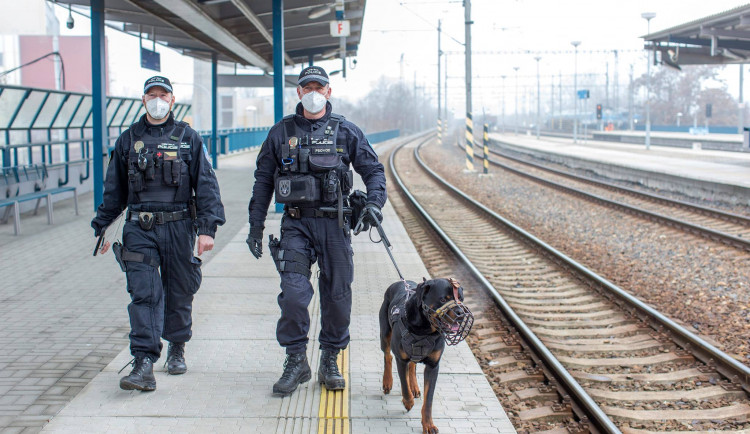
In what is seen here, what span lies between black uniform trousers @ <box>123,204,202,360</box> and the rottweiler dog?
1.38 meters

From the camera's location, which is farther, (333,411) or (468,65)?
(468,65)

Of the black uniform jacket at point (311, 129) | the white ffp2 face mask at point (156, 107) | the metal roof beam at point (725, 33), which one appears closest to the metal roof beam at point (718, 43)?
the metal roof beam at point (725, 33)

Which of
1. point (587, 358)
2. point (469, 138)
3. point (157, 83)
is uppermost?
point (469, 138)

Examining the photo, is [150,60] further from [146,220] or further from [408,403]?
[408,403]

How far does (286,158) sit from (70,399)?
2.03 metres

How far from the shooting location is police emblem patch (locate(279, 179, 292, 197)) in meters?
5.02

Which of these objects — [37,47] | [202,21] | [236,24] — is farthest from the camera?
[37,47]

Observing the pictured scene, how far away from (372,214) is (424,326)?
3.24 ft

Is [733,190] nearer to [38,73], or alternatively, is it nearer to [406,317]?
[406,317]

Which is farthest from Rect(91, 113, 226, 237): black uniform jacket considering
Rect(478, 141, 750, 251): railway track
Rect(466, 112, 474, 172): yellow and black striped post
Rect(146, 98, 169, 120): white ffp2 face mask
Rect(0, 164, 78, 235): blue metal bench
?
Rect(466, 112, 474, 172): yellow and black striped post

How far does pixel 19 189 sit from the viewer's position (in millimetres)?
14391

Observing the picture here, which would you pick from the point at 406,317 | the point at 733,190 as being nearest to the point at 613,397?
the point at 406,317

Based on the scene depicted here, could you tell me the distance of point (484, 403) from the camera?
200 inches

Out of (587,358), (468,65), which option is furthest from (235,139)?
(587,358)
